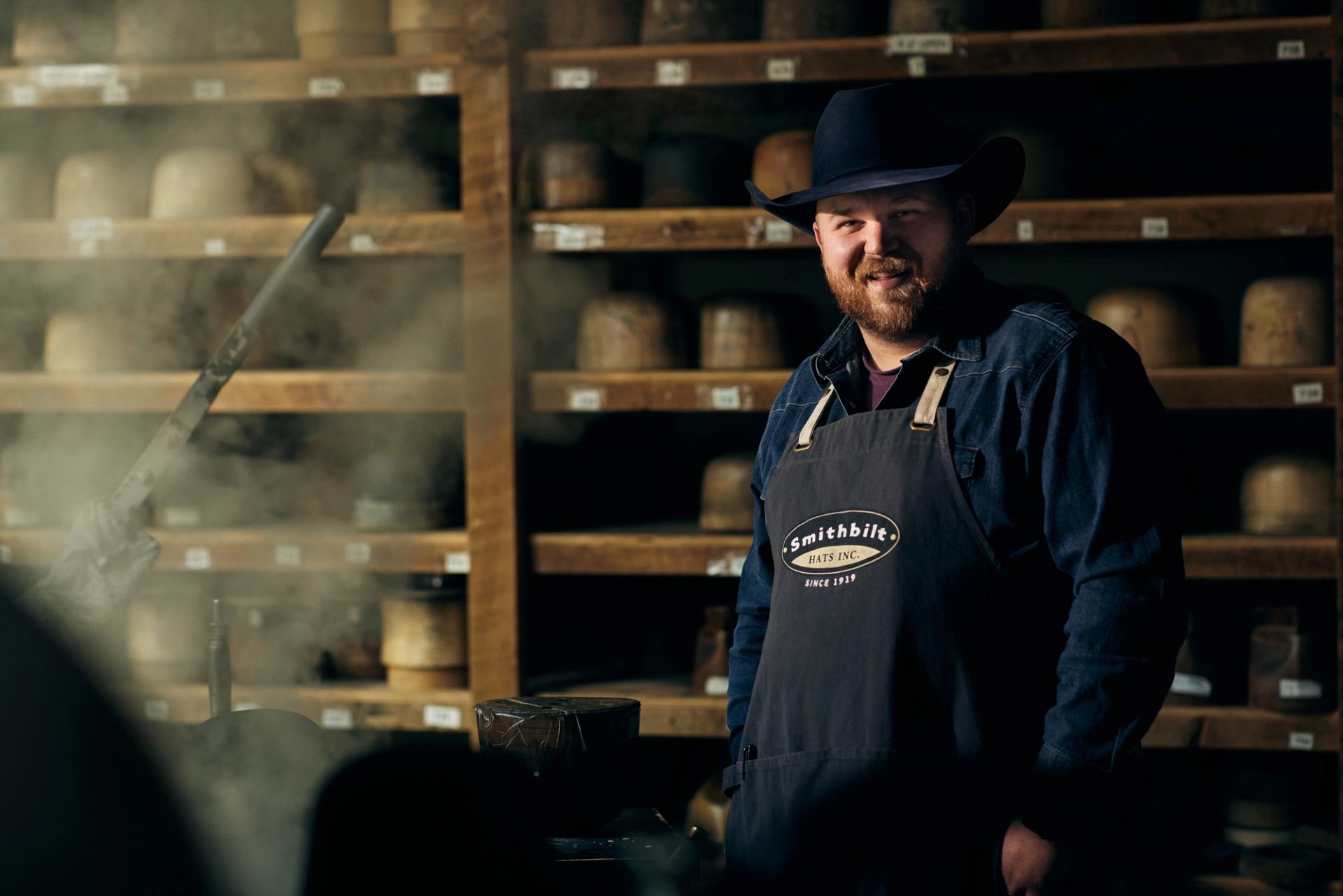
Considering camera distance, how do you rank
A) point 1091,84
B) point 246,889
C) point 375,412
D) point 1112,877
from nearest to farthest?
point 246,889
point 1112,877
point 1091,84
point 375,412

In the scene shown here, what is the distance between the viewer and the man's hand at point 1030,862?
1373mm

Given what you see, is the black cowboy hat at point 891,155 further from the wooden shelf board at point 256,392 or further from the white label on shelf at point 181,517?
the white label on shelf at point 181,517

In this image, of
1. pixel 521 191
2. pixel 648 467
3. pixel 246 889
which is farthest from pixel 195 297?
pixel 246 889

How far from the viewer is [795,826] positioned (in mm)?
1519

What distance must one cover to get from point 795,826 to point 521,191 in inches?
75.0

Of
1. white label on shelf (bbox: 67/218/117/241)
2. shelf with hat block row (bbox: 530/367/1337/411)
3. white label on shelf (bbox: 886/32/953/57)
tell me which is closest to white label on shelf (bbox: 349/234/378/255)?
shelf with hat block row (bbox: 530/367/1337/411)

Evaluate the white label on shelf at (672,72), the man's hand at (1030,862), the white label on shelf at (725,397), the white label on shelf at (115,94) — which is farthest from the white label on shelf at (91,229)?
the man's hand at (1030,862)

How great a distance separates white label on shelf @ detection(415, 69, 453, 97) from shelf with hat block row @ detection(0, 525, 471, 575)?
105cm

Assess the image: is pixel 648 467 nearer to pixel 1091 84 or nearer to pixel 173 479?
pixel 173 479

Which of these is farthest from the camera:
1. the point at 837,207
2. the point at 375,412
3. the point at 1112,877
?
the point at 375,412

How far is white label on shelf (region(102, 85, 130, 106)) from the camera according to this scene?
304 centimetres

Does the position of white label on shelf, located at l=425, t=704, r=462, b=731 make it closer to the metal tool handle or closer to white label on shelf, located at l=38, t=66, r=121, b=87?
the metal tool handle

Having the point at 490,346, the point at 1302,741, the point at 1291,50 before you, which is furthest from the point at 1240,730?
the point at 490,346

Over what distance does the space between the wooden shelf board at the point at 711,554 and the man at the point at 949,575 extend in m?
1.10
